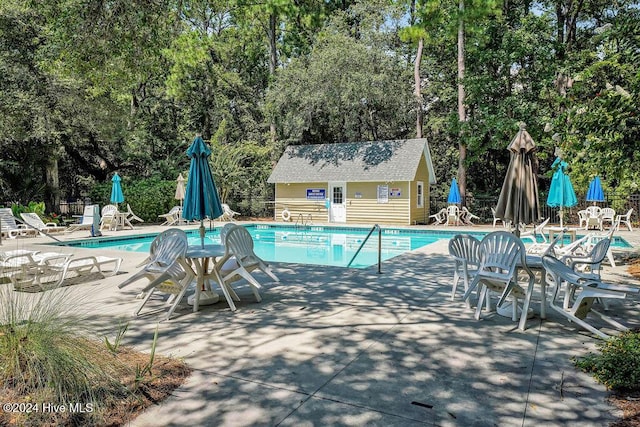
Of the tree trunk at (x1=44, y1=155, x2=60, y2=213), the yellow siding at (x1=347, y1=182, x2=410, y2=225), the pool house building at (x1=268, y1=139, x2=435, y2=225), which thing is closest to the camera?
the tree trunk at (x1=44, y1=155, x2=60, y2=213)

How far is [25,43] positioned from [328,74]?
13218 millimetres

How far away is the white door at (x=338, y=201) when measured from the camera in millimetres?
20984

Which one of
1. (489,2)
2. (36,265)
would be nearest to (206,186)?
(36,265)

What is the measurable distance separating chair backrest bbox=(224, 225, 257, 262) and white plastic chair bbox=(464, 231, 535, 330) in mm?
2796

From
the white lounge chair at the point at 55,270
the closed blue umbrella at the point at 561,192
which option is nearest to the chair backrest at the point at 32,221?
the white lounge chair at the point at 55,270

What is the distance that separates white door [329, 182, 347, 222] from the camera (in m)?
21.0

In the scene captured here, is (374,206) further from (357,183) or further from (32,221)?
(32,221)

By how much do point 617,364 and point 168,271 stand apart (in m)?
4.35

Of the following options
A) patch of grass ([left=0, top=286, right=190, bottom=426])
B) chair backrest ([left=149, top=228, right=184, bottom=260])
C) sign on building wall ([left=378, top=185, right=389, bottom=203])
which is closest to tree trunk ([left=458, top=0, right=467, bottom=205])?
sign on building wall ([left=378, top=185, right=389, bottom=203])

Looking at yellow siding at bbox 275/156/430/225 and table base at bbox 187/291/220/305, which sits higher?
yellow siding at bbox 275/156/430/225

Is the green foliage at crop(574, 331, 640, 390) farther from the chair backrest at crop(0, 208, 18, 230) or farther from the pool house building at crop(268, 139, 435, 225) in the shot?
the pool house building at crop(268, 139, 435, 225)

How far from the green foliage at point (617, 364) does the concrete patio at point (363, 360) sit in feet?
0.38

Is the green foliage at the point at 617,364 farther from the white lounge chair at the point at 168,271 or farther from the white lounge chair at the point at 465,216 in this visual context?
the white lounge chair at the point at 465,216

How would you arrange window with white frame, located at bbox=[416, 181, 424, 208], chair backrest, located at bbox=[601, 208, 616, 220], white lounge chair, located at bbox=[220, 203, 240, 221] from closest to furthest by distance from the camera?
1. chair backrest, located at bbox=[601, 208, 616, 220]
2. white lounge chair, located at bbox=[220, 203, 240, 221]
3. window with white frame, located at bbox=[416, 181, 424, 208]
